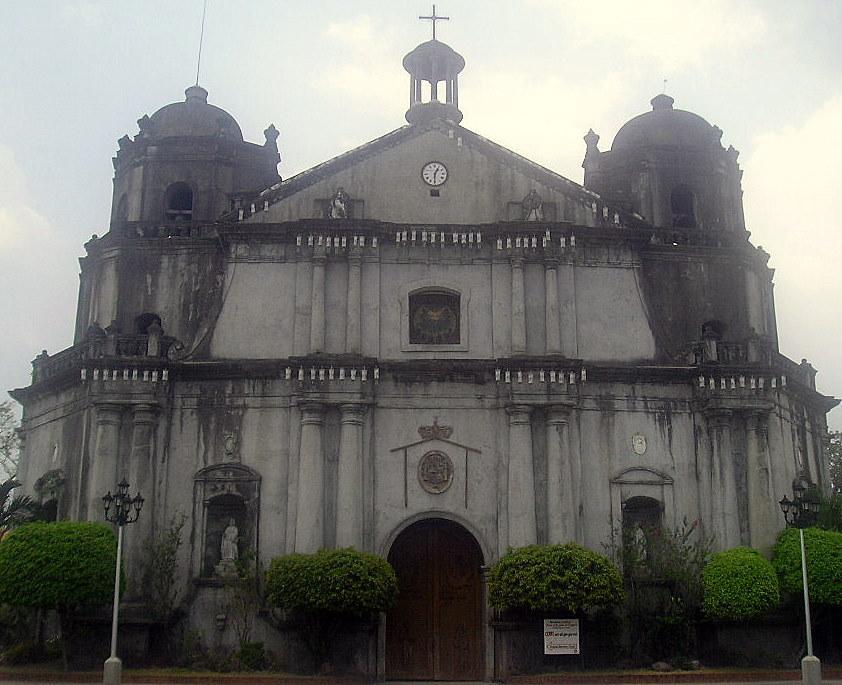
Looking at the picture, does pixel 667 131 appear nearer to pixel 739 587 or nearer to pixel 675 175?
pixel 675 175

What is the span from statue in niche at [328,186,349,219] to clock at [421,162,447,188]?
2.21 meters

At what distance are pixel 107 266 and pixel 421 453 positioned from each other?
9868mm

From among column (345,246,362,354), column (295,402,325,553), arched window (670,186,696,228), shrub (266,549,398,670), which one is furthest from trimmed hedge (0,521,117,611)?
arched window (670,186,696,228)

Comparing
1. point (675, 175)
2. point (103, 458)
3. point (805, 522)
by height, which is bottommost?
point (805, 522)

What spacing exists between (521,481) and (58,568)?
10.2 meters

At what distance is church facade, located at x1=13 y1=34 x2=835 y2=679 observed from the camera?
24.2 meters

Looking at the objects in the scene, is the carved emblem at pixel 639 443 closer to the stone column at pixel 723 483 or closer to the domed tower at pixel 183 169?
the stone column at pixel 723 483

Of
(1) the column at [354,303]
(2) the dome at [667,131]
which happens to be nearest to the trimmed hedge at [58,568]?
(1) the column at [354,303]

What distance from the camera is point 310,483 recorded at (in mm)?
23875

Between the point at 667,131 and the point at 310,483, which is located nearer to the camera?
the point at 310,483

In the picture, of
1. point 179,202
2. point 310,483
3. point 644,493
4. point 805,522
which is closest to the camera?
point 310,483

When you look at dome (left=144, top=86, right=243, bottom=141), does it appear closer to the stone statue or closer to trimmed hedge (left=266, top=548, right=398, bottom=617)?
the stone statue

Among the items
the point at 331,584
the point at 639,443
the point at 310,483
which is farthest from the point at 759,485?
the point at 310,483

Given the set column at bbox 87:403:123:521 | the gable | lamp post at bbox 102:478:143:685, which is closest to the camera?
lamp post at bbox 102:478:143:685
